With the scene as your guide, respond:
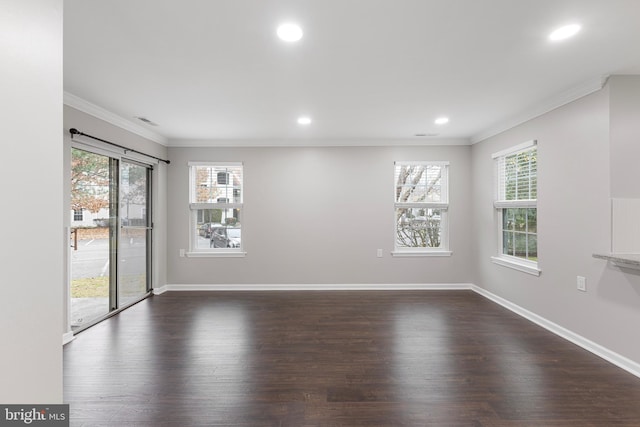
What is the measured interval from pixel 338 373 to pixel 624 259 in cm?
245

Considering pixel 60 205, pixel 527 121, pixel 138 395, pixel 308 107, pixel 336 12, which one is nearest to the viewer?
pixel 60 205

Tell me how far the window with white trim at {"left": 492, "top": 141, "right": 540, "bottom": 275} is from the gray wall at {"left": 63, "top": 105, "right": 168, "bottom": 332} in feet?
16.6

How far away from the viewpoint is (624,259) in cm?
228

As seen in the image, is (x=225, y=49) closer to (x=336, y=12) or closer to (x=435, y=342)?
(x=336, y=12)

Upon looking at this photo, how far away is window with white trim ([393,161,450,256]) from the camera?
4.86 m

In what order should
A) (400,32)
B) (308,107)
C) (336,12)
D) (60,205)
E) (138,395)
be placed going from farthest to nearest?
(308,107) → (138,395) → (400,32) → (336,12) → (60,205)

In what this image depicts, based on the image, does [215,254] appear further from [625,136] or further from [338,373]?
[625,136]

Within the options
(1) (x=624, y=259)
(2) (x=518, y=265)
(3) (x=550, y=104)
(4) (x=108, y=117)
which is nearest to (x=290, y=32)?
(4) (x=108, y=117)

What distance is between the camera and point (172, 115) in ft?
11.6

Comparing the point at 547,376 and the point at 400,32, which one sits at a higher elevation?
the point at 400,32

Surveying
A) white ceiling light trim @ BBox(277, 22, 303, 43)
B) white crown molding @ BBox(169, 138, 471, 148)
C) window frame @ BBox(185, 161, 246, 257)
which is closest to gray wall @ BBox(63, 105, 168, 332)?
window frame @ BBox(185, 161, 246, 257)

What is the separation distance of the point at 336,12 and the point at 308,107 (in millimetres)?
1564

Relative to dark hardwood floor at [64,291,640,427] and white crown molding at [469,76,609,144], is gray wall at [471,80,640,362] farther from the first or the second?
dark hardwood floor at [64,291,640,427]

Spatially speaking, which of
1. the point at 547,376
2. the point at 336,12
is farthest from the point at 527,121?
the point at 336,12
